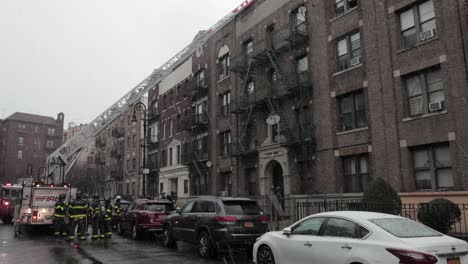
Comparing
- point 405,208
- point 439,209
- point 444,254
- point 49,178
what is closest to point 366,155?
point 405,208

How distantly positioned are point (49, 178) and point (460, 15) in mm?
24244

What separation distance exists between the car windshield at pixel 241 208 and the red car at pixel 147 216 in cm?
547

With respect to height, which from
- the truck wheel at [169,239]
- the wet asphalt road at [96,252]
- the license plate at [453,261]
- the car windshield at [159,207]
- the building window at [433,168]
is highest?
the building window at [433,168]

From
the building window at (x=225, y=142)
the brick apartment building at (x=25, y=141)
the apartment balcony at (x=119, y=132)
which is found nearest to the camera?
the building window at (x=225, y=142)

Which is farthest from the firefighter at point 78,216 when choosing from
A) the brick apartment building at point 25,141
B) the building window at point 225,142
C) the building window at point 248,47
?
the brick apartment building at point 25,141

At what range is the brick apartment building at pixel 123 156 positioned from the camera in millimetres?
46991

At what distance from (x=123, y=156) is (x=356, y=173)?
37.1m

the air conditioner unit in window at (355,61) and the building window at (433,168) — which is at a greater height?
the air conditioner unit in window at (355,61)

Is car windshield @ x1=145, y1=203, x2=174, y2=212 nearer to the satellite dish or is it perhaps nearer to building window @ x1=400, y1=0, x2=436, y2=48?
the satellite dish

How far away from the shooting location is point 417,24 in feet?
57.4

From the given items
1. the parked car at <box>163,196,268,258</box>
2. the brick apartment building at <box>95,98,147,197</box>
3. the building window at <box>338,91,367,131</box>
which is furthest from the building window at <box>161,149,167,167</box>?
the parked car at <box>163,196,268,258</box>

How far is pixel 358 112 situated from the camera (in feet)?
65.2

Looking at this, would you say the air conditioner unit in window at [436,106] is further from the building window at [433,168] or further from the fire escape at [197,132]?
the fire escape at [197,132]

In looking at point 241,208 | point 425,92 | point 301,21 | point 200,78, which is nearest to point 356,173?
point 425,92
